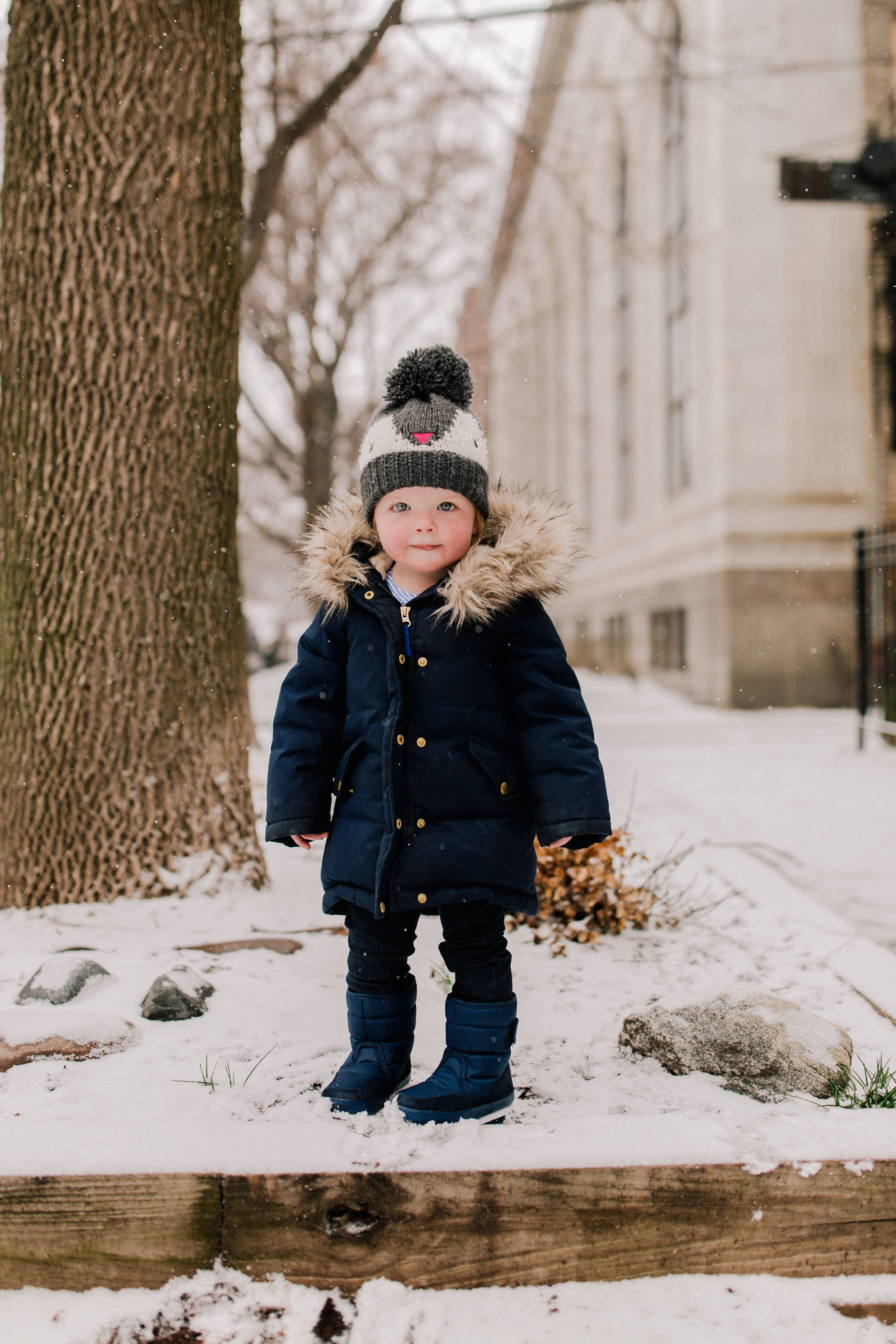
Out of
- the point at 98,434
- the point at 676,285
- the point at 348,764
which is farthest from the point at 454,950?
the point at 676,285

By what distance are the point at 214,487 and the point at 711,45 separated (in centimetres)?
1273

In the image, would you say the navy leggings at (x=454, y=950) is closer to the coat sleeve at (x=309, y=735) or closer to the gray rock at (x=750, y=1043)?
the coat sleeve at (x=309, y=735)

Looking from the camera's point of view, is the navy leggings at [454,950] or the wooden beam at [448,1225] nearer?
the wooden beam at [448,1225]

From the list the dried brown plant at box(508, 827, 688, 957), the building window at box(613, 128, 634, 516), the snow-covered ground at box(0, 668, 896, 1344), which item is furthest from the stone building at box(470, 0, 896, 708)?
the dried brown plant at box(508, 827, 688, 957)

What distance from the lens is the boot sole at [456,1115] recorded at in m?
1.93

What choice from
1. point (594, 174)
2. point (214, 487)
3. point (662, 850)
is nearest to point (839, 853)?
point (662, 850)

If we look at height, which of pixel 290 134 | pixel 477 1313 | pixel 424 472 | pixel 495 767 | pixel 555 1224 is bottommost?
pixel 477 1313

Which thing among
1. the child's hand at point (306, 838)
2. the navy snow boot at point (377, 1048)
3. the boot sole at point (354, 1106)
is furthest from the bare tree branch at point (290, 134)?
the boot sole at point (354, 1106)

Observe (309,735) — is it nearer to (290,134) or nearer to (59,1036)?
(59,1036)

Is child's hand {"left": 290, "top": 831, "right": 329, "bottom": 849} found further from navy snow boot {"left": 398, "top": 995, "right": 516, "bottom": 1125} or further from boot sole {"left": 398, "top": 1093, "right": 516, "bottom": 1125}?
boot sole {"left": 398, "top": 1093, "right": 516, "bottom": 1125}

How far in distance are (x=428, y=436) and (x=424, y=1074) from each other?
4.89 ft

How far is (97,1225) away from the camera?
5.39 feet

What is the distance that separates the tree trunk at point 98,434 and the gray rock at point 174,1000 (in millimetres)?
882

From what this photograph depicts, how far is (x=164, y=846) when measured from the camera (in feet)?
10.9
